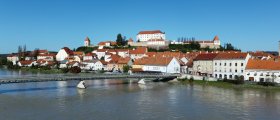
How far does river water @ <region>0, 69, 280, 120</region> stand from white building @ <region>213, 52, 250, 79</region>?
10.6 meters

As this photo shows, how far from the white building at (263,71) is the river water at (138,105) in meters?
6.58

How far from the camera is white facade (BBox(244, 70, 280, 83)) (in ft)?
131

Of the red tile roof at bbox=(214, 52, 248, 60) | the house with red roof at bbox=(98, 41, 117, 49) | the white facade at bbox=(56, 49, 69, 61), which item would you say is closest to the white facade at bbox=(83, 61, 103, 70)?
the white facade at bbox=(56, 49, 69, 61)

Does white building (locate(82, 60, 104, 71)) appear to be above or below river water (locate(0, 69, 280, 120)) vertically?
above

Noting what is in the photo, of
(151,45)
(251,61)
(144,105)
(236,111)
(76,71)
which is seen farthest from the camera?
(151,45)

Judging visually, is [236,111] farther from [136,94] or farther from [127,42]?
[127,42]

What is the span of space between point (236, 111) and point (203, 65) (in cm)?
2818

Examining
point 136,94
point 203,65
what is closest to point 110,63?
point 203,65

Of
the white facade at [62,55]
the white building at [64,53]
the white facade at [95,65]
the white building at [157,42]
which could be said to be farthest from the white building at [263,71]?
the white facade at [62,55]

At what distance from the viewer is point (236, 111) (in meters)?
23.6

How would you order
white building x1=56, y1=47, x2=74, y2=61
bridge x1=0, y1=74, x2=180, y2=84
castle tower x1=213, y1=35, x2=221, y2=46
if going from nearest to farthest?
bridge x1=0, y1=74, x2=180, y2=84 → white building x1=56, y1=47, x2=74, y2=61 → castle tower x1=213, y1=35, x2=221, y2=46

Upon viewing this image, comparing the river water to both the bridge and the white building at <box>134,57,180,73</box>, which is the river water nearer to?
the bridge

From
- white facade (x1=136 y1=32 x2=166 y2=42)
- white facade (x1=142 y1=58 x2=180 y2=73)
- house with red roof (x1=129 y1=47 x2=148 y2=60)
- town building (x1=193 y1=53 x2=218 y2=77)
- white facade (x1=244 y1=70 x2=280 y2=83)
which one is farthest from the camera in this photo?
white facade (x1=136 y1=32 x2=166 y2=42)

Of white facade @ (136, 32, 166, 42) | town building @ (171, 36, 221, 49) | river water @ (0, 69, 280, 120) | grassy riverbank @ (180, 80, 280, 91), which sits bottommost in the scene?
river water @ (0, 69, 280, 120)
